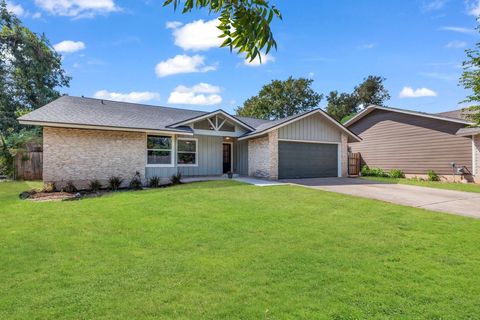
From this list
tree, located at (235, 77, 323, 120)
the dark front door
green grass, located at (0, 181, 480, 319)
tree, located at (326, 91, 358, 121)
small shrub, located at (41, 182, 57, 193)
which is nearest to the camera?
green grass, located at (0, 181, 480, 319)

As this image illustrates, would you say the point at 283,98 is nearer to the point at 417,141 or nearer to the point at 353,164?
the point at 353,164

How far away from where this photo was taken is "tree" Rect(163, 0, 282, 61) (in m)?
2.13

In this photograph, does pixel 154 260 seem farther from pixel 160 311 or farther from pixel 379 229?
pixel 379 229

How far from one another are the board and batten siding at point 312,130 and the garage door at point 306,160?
40 centimetres

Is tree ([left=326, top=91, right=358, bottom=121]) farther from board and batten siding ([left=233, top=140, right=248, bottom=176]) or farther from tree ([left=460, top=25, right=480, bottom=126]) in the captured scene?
tree ([left=460, top=25, right=480, bottom=126])

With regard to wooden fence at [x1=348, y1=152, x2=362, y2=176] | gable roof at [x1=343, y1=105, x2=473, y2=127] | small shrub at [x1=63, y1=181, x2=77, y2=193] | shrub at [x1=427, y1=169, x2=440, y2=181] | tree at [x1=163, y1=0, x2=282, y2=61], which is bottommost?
small shrub at [x1=63, y1=181, x2=77, y2=193]

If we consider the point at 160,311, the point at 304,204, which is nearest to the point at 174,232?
the point at 160,311

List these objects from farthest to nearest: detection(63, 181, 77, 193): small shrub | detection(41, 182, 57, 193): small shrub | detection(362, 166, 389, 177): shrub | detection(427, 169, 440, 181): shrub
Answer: detection(362, 166, 389, 177): shrub < detection(427, 169, 440, 181): shrub < detection(63, 181, 77, 193): small shrub < detection(41, 182, 57, 193): small shrub

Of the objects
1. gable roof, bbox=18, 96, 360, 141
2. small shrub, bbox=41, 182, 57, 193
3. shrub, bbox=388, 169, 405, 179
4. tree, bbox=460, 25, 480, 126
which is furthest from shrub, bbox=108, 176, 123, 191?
shrub, bbox=388, 169, 405, 179

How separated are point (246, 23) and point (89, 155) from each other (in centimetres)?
1273

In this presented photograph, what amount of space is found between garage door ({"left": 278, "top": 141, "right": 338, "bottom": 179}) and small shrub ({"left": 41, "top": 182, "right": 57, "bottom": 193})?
1109 cm

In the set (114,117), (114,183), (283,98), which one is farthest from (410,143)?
(283,98)

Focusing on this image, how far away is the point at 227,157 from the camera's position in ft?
60.3

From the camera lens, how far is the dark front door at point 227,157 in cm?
1830
